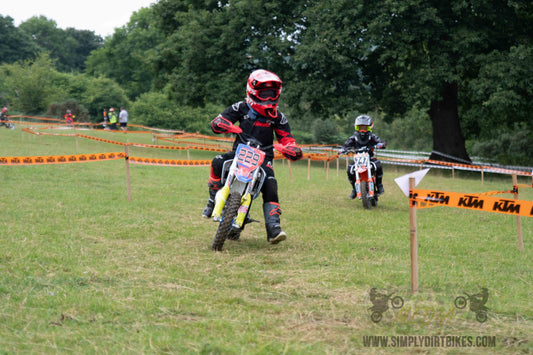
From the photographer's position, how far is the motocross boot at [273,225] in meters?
7.16

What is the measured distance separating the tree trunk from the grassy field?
51.9 ft

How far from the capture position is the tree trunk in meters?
26.7

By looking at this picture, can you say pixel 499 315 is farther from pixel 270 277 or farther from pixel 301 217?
pixel 301 217

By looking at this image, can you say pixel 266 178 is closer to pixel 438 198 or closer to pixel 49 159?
pixel 438 198

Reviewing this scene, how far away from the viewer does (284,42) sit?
1101 inches

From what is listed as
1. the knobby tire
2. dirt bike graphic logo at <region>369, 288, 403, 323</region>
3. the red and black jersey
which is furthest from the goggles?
the knobby tire

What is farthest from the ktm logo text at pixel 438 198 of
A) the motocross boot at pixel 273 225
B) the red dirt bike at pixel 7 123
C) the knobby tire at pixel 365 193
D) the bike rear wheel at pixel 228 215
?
the red dirt bike at pixel 7 123

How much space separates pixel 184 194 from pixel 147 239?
5687 millimetres

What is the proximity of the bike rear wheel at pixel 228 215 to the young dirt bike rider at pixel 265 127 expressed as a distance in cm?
64

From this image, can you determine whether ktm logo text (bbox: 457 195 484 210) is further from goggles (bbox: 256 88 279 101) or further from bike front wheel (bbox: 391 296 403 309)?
goggles (bbox: 256 88 279 101)

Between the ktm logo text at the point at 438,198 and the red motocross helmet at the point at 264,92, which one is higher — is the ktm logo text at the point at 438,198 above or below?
below

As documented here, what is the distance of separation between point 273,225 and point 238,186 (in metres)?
0.70

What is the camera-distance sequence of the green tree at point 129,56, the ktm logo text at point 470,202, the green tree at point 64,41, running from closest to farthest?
the ktm logo text at point 470,202, the green tree at point 129,56, the green tree at point 64,41

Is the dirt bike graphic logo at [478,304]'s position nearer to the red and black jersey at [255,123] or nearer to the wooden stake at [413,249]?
the wooden stake at [413,249]
